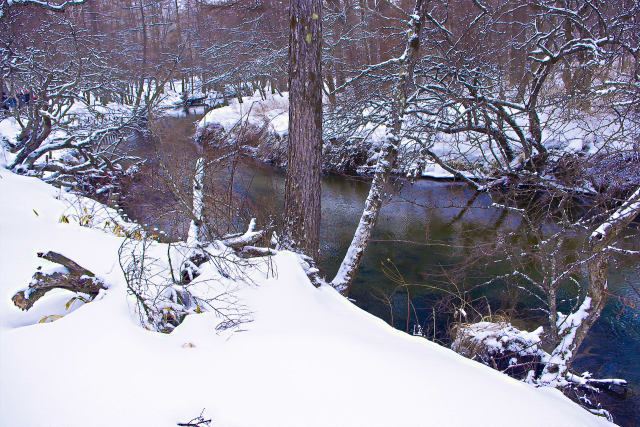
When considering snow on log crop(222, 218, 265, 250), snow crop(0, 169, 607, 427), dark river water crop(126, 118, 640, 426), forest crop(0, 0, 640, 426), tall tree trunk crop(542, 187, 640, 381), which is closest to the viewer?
snow crop(0, 169, 607, 427)

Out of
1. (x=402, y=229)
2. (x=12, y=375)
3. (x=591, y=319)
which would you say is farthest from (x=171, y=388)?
(x=402, y=229)

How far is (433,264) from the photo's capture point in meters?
8.25

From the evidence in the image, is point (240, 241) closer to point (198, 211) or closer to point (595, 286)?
point (198, 211)

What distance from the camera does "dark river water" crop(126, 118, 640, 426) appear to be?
18.3 ft

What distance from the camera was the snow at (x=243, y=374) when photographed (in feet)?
5.55

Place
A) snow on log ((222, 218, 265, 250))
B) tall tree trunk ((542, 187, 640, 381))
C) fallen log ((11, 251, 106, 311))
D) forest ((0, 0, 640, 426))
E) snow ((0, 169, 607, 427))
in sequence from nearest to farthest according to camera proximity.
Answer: snow ((0, 169, 607, 427)) < forest ((0, 0, 640, 426)) < fallen log ((11, 251, 106, 311)) < tall tree trunk ((542, 187, 640, 381)) < snow on log ((222, 218, 265, 250))

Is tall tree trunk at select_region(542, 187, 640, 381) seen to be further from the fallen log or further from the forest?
the fallen log

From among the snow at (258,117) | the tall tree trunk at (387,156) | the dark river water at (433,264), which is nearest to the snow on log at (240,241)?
the dark river water at (433,264)

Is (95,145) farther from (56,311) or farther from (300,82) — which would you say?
(56,311)

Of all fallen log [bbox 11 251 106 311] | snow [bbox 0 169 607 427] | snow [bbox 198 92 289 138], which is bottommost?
snow [bbox 0 169 607 427]

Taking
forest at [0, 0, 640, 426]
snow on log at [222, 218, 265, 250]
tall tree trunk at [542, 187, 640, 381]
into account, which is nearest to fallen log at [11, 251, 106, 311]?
forest at [0, 0, 640, 426]

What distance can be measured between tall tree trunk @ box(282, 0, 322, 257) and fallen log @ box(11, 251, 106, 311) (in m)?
2.88

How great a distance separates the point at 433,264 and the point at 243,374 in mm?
6924

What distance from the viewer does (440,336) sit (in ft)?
20.4
